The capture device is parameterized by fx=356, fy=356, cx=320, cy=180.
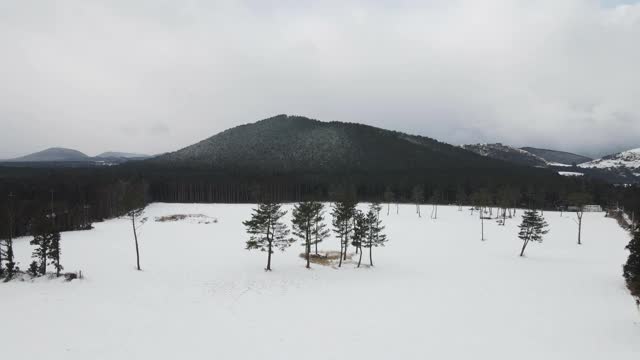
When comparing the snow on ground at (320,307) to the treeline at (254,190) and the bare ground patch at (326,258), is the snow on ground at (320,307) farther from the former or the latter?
the treeline at (254,190)

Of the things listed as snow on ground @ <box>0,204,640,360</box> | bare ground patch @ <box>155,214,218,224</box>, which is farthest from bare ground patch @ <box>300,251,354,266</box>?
bare ground patch @ <box>155,214,218,224</box>

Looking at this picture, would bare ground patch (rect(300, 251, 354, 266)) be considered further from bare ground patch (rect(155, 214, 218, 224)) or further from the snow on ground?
bare ground patch (rect(155, 214, 218, 224))

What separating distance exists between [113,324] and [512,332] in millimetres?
28564

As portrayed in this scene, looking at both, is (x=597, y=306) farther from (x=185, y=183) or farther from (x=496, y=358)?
(x=185, y=183)

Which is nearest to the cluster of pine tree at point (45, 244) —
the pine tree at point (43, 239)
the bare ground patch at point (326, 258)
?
the pine tree at point (43, 239)

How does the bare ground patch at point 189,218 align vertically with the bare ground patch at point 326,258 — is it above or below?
Result: above

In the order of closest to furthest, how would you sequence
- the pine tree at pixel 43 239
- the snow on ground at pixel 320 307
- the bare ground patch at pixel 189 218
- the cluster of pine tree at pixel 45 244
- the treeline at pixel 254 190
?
1. the snow on ground at pixel 320 307
2. the cluster of pine tree at pixel 45 244
3. the pine tree at pixel 43 239
4. the bare ground patch at pixel 189 218
5. the treeline at pixel 254 190

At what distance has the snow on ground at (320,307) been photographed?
876 inches

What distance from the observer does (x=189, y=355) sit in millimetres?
20969

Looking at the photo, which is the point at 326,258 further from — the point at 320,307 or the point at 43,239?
the point at 43,239

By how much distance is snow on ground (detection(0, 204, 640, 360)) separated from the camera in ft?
73.0

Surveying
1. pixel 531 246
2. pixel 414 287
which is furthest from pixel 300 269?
pixel 531 246

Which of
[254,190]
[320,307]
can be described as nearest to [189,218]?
[254,190]

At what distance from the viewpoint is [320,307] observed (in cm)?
3108
